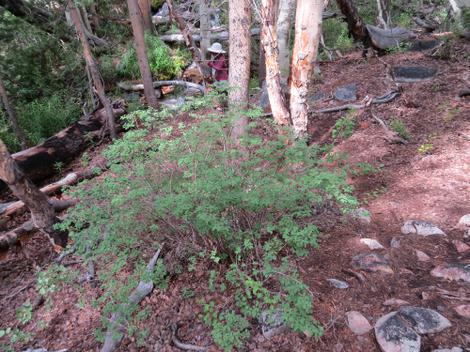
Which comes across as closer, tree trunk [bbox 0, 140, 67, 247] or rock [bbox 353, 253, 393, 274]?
rock [bbox 353, 253, 393, 274]

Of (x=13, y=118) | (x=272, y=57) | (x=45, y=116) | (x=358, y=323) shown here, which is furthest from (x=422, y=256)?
(x=45, y=116)

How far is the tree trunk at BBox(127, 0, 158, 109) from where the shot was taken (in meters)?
7.99

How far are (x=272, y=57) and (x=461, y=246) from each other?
Result: 3.41 meters

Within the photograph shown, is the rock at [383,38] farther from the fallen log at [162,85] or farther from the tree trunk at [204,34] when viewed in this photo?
the fallen log at [162,85]

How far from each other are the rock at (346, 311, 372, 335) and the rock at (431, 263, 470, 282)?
93cm

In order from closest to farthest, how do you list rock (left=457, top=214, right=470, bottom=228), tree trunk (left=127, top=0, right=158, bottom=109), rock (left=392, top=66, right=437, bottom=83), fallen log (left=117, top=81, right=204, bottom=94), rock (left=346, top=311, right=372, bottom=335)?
rock (left=346, top=311, right=372, bottom=335) < rock (left=457, top=214, right=470, bottom=228) < rock (left=392, top=66, right=437, bottom=83) < tree trunk (left=127, top=0, right=158, bottom=109) < fallen log (left=117, top=81, right=204, bottom=94)

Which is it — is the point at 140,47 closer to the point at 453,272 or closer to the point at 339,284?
the point at 339,284

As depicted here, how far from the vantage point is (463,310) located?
102 inches

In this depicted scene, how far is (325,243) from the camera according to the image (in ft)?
12.1

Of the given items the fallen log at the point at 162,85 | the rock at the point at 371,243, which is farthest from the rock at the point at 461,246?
the fallen log at the point at 162,85

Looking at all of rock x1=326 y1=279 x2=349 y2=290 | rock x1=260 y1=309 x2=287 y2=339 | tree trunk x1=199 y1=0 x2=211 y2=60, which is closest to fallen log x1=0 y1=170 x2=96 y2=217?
rock x1=260 y1=309 x2=287 y2=339

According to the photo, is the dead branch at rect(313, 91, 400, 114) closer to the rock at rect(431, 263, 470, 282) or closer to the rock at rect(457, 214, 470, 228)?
the rock at rect(457, 214, 470, 228)

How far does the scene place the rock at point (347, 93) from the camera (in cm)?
742

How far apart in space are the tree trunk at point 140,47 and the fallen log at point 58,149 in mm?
1081
